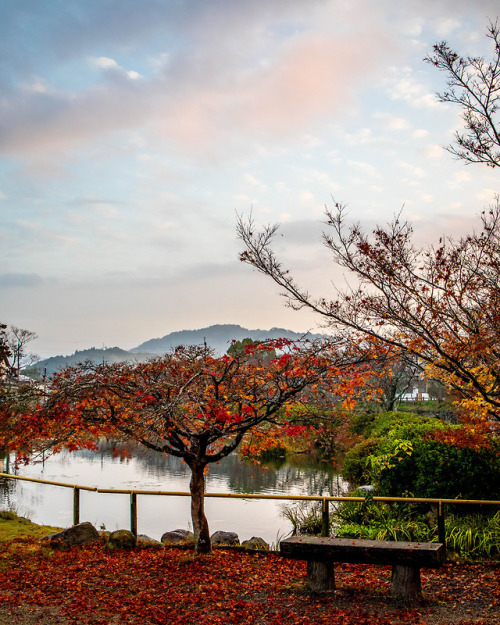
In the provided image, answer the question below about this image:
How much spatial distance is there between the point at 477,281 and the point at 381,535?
528 cm

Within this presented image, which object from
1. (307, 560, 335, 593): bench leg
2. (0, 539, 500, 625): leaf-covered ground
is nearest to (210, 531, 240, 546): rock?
(0, 539, 500, 625): leaf-covered ground

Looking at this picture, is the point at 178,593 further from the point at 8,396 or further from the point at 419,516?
the point at 419,516

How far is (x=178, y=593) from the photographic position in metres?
7.44

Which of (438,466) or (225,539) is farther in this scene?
(438,466)

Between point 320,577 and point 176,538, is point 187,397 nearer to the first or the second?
point 320,577

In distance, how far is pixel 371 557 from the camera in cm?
698

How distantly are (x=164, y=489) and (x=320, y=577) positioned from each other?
14.0 metres

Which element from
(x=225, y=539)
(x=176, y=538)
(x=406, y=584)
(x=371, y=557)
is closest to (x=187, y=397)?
(x=371, y=557)

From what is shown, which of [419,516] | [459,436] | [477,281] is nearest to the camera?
[477,281]

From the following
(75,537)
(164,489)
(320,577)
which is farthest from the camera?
(164,489)

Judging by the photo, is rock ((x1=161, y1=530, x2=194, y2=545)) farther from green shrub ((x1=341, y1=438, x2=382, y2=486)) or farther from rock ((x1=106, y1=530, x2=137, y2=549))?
green shrub ((x1=341, y1=438, x2=382, y2=486))

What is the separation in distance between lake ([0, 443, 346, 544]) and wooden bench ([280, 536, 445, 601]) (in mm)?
4963

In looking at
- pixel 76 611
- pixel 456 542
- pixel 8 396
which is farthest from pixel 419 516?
pixel 8 396

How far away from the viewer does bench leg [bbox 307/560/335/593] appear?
7.29 metres
